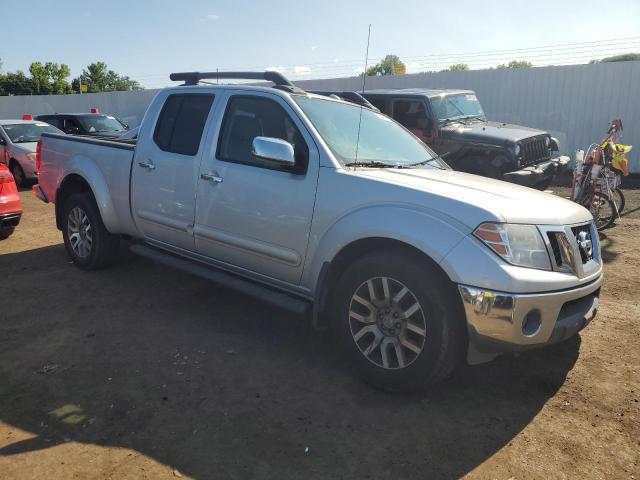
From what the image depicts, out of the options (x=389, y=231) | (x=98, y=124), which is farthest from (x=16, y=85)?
(x=389, y=231)

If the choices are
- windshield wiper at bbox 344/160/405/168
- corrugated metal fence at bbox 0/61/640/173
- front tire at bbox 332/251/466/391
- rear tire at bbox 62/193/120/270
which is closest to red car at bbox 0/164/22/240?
rear tire at bbox 62/193/120/270

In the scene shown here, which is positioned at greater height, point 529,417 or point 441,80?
point 441,80

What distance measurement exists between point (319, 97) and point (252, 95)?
548 mm

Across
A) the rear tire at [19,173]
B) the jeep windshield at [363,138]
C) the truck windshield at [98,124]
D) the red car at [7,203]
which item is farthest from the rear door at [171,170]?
the truck windshield at [98,124]

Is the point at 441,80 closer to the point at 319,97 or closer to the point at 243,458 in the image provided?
the point at 319,97

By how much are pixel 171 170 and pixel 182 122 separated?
0.46 metres

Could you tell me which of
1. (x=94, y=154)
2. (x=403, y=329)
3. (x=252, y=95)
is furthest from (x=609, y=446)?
(x=94, y=154)

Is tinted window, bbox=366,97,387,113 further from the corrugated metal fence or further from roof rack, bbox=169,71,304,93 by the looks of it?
the corrugated metal fence

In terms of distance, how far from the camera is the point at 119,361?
3654 millimetres

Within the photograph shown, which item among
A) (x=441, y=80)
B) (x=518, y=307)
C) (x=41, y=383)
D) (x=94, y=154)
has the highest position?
(x=441, y=80)

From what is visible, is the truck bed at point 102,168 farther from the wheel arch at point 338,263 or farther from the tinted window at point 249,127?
the wheel arch at point 338,263

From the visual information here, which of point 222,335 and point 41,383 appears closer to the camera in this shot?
point 41,383

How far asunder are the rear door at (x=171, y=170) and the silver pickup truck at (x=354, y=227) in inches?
0.6

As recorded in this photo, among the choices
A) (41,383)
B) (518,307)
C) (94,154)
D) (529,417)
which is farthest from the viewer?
(94,154)
